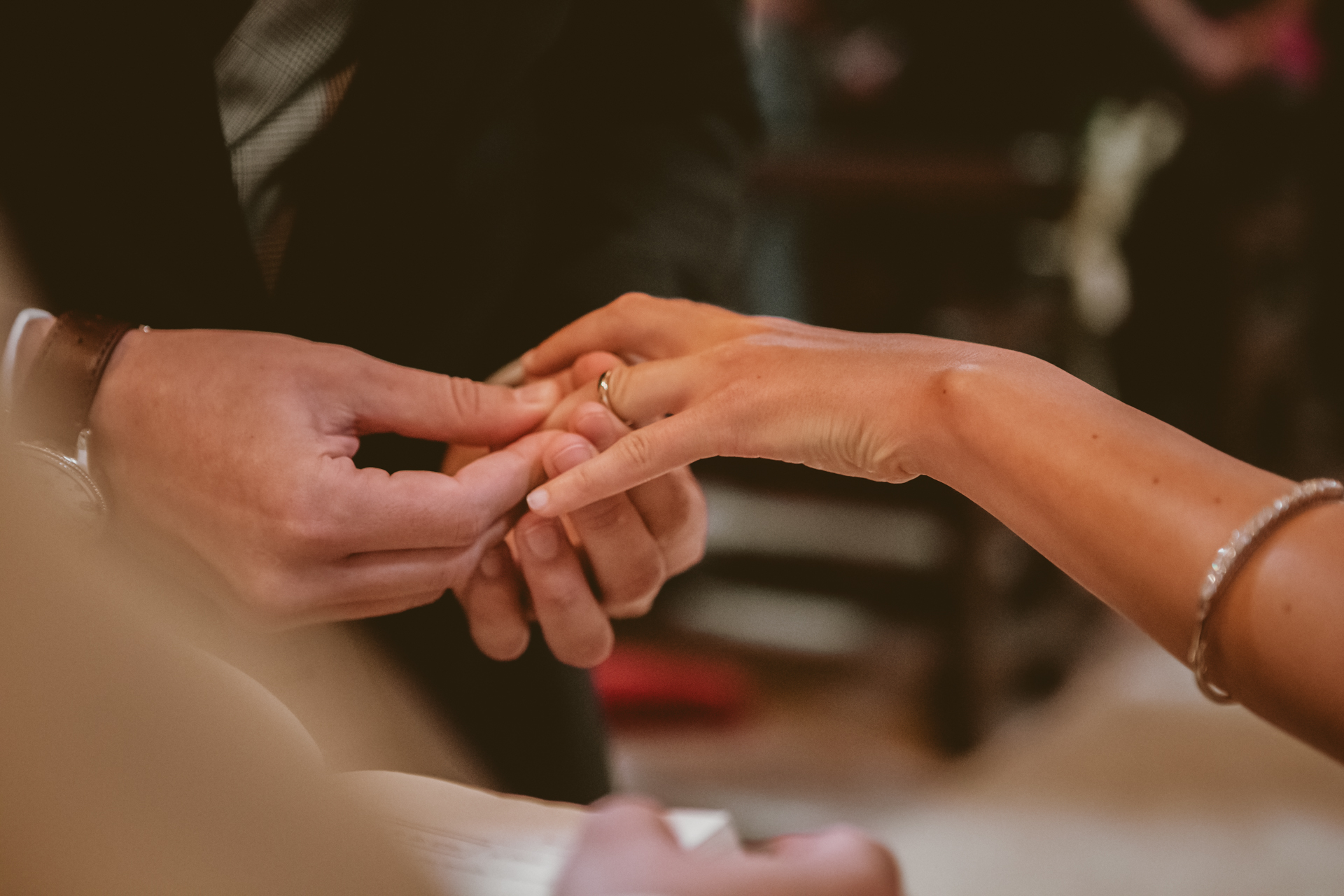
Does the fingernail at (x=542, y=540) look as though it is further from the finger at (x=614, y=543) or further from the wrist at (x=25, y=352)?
the wrist at (x=25, y=352)

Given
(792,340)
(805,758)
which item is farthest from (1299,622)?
(805,758)

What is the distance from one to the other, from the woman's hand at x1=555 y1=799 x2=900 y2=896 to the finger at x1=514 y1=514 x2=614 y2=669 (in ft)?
1.07

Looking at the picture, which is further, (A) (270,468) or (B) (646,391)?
(B) (646,391)

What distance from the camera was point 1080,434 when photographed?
0.63m

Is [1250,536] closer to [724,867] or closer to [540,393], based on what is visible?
[724,867]

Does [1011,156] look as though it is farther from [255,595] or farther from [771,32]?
[255,595]

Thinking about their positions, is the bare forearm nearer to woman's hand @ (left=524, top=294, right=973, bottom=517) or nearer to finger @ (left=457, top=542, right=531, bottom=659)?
woman's hand @ (left=524, top=294, right=973, bottom=517)

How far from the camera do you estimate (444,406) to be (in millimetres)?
827

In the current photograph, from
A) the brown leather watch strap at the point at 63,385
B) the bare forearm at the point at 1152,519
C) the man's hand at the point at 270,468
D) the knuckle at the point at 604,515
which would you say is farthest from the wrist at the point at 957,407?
the brown leather watch strap at the point at 63,385

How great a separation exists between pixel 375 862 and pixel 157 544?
0.39 metres

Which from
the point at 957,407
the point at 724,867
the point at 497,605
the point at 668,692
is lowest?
the point at 668,692

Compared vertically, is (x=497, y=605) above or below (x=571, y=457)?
below

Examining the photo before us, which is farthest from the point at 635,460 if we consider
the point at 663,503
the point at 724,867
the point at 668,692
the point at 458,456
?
the point at 668,692

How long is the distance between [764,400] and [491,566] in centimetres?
30
